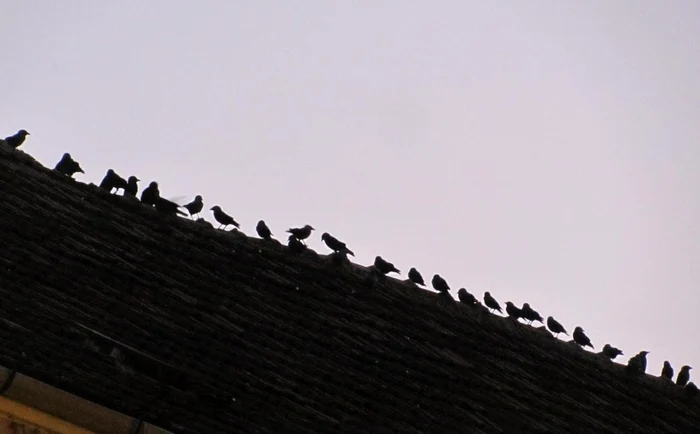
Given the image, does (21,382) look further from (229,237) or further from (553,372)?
(553,372)

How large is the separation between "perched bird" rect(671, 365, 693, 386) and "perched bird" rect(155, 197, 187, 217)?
6.97 meters

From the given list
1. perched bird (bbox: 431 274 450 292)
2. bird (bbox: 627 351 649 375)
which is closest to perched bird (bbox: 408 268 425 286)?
perched bird (bbox: 431 274 450 292)

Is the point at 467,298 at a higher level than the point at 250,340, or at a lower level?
higher

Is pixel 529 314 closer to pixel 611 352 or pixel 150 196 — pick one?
pixel 611 352

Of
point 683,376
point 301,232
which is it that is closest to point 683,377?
point 683,376

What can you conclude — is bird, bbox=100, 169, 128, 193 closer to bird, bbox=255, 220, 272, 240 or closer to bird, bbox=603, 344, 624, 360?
bird, bbox=255, 220, 272, 240

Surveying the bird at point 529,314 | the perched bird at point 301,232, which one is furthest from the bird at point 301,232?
the bird at point 529,314

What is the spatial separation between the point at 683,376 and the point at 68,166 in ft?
27.4

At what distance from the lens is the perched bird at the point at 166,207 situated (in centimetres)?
1296

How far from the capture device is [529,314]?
15.4 metres

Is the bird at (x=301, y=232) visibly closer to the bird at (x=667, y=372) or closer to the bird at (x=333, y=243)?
the bird at (x=333, y=243)

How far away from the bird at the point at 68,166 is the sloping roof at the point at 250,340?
2.01ft

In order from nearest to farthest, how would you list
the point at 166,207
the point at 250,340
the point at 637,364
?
the point at 250,340 → the point at 166,207 → the point at 637,364

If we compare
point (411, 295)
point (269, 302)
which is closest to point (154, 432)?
point (269, 302)
